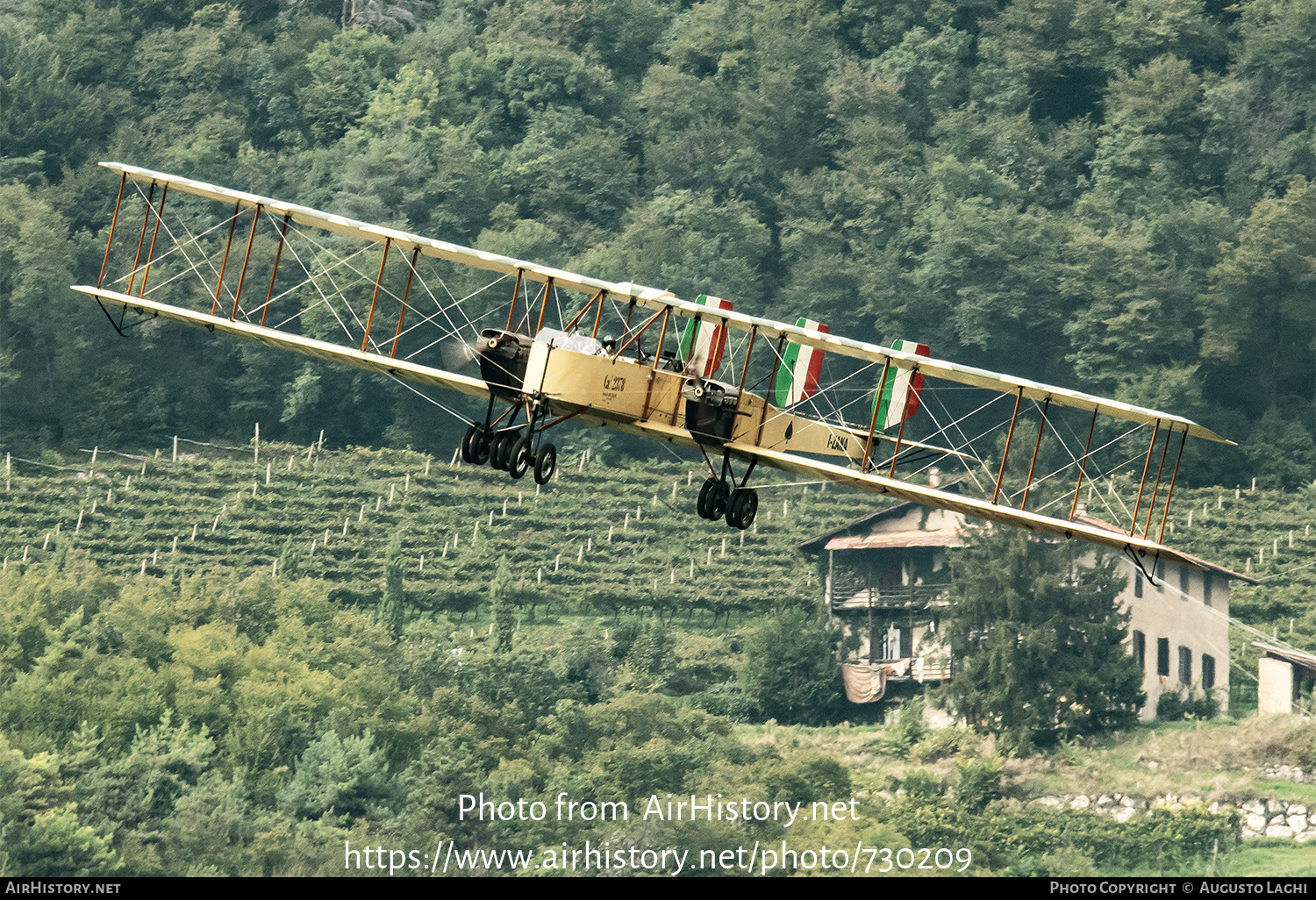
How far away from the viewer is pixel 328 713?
83.9 metres

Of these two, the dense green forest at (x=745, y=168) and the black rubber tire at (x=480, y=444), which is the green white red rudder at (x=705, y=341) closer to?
the black rubber tire at (x=480, y=444)

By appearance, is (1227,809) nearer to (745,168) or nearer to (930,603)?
(930,603)

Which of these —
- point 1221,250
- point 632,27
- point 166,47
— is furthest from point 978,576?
point 166,47

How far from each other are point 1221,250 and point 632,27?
116ft

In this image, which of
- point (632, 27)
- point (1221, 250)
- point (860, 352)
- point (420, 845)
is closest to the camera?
point (860, 352)

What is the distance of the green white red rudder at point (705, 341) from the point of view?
32.6 m

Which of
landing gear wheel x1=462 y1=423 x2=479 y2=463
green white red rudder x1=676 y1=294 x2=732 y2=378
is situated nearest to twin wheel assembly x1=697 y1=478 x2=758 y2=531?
green white red rudder x1=676 y1=294 x2=732 y2=378

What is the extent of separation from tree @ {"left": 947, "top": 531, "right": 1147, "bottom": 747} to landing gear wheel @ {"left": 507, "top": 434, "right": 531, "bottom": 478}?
200 feet

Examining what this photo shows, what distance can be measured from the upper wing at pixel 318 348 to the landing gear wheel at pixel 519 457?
155 centimetres

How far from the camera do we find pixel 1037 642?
296 ft

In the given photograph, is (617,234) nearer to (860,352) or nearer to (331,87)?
(331,87)

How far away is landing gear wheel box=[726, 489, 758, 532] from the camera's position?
106ft

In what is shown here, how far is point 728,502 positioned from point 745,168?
273 feet

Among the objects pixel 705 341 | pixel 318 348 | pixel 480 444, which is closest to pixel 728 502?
pixel 705 341
